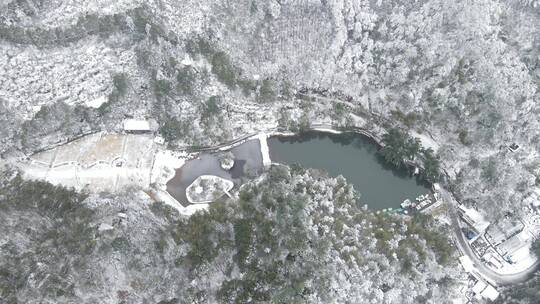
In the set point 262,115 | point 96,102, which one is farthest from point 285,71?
point 96,102

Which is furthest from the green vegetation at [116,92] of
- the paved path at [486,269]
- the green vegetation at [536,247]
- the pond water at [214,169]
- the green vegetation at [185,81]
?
the green vegetation at [536,247]

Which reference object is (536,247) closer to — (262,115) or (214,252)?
(262,115)

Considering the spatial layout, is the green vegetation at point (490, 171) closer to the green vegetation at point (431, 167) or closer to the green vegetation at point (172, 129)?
the green vegetation at point (431, 167)

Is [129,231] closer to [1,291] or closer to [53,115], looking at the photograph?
[1,291]

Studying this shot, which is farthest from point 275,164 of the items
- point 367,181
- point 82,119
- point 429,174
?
point 82,119

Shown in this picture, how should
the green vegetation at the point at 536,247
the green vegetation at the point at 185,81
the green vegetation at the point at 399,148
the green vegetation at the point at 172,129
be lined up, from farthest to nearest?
the green vegetation at the point at 399,148 → the green vegetation at the point at 185,81 → the green vegetation at the point at 172,129 → the green vegetation at the point at 536,247

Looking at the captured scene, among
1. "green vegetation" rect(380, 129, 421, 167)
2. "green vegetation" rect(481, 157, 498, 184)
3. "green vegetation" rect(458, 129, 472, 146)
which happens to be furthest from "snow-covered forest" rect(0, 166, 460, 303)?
"green vegetation" rect(458, 129, 472, 146)

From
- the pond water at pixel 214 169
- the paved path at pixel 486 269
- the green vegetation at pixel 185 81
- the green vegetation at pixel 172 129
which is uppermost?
the green vegetation at pixel 185 81
